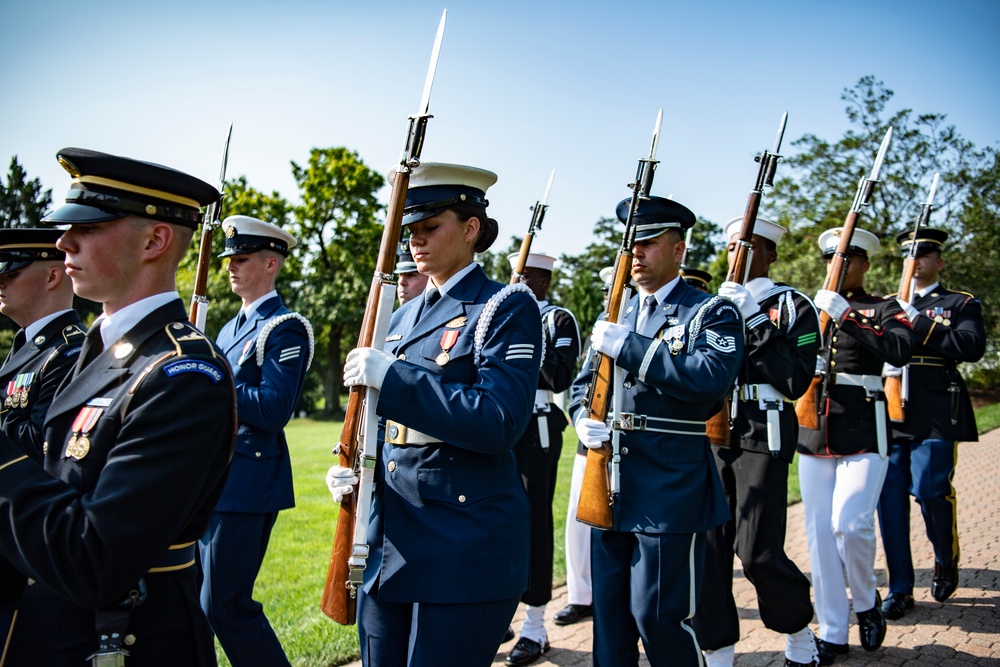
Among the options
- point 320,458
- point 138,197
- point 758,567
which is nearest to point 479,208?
point 138,197

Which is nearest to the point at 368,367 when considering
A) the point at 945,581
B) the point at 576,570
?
the point at 576,570

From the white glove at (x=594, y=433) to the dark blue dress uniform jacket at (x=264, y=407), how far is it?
155cm

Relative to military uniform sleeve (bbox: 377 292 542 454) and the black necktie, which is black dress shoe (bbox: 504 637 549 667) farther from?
military uniform sleeve (bbox: 377 292 542 454)

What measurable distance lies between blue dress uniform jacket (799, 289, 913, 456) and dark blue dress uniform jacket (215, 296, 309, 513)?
3386 millimetres

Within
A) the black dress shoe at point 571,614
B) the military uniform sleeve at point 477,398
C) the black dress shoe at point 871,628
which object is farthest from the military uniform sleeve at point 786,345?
the military uniform sleeve at point 477,398

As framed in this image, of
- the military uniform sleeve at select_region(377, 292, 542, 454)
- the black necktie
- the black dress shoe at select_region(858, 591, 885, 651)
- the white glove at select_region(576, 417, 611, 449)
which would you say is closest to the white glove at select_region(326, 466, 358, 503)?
the military uniform sleeve at select_region(377, 292, 542, 454)

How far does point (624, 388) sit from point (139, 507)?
2588 millimetres

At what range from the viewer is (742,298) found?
4.74 metres

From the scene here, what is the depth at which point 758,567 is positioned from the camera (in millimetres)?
4695

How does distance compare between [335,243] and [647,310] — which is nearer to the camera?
[647,310]

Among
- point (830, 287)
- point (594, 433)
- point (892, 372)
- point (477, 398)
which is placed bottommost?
point (594, 433)

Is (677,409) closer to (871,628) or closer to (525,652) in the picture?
(525,652)

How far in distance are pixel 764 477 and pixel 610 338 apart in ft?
5.31

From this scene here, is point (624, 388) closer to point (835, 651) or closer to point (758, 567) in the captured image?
point (758, 567)
